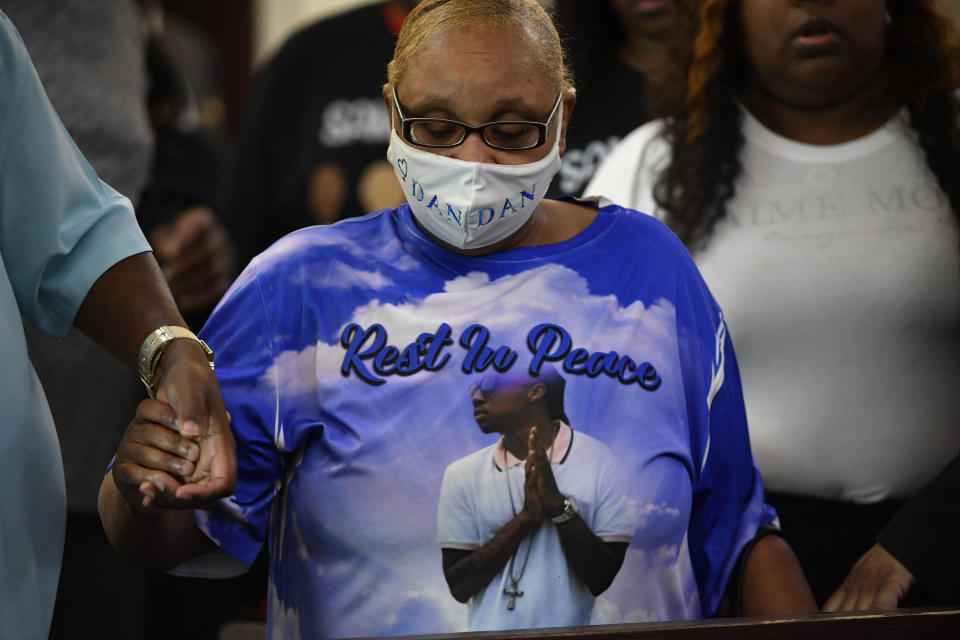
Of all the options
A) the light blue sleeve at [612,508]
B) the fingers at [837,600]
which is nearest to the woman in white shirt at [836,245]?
the fingers at [837,600]

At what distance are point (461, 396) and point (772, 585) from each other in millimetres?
505

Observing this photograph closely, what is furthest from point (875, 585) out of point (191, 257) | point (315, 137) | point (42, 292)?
point (315, 137)

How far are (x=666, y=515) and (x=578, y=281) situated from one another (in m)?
0.33

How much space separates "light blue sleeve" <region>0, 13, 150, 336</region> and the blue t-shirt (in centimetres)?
19

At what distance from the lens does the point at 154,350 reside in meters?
1.45

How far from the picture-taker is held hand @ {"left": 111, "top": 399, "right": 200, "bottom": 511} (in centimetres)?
135

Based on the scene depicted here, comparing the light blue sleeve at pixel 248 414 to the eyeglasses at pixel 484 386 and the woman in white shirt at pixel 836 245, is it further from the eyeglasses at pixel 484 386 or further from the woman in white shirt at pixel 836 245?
the woman in white shirt at pixel 836 245

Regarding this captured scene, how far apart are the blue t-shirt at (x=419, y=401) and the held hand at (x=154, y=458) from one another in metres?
0.20

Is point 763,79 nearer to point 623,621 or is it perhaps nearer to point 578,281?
point 578,281

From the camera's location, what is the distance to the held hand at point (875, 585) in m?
1.72

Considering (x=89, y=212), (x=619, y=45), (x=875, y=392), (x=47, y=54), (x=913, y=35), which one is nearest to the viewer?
(x=89, y=212)

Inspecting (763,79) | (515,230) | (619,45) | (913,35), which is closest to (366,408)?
(515,230)

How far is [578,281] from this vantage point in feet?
5.56

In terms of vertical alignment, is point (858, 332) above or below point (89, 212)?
below
